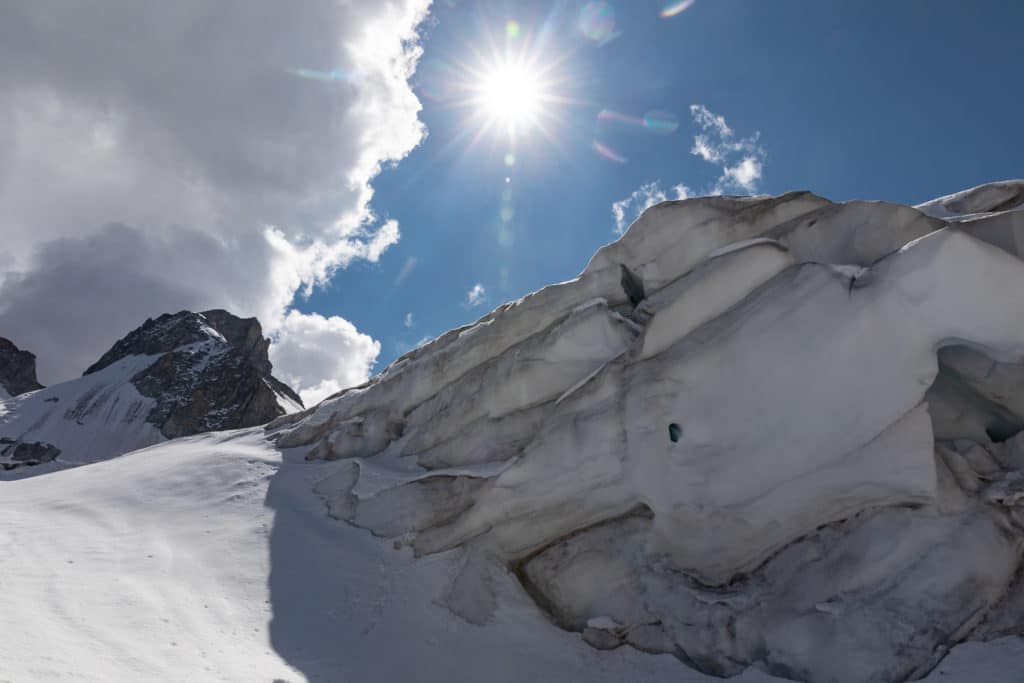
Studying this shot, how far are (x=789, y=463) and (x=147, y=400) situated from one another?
124601 millimetres

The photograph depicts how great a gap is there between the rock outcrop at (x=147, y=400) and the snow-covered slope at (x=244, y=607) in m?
89.0

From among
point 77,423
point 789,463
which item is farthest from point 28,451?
point 789,463

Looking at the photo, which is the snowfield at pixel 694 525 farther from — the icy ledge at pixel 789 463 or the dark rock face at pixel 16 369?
the dark rock face at pixel 16 369

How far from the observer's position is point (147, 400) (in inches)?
4252

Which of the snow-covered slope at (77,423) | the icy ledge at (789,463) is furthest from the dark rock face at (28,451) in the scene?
the icy ledge at (789,463)

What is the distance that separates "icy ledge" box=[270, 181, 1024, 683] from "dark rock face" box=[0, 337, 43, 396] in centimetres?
16242

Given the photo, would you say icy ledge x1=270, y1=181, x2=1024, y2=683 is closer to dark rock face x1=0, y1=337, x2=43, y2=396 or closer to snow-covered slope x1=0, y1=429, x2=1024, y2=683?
snow-covered slope x1=0, y1=429, x2=1024, y2=683

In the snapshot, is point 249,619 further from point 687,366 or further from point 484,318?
point 484,318

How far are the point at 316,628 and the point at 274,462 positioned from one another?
11769 mm

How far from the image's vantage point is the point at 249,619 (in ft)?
36.6

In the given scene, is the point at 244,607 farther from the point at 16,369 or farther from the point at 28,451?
the point at 16,369

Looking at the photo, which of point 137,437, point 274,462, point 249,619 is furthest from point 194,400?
point 249,619

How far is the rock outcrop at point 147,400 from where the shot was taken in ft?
314

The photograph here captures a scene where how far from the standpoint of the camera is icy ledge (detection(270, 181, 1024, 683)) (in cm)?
935
